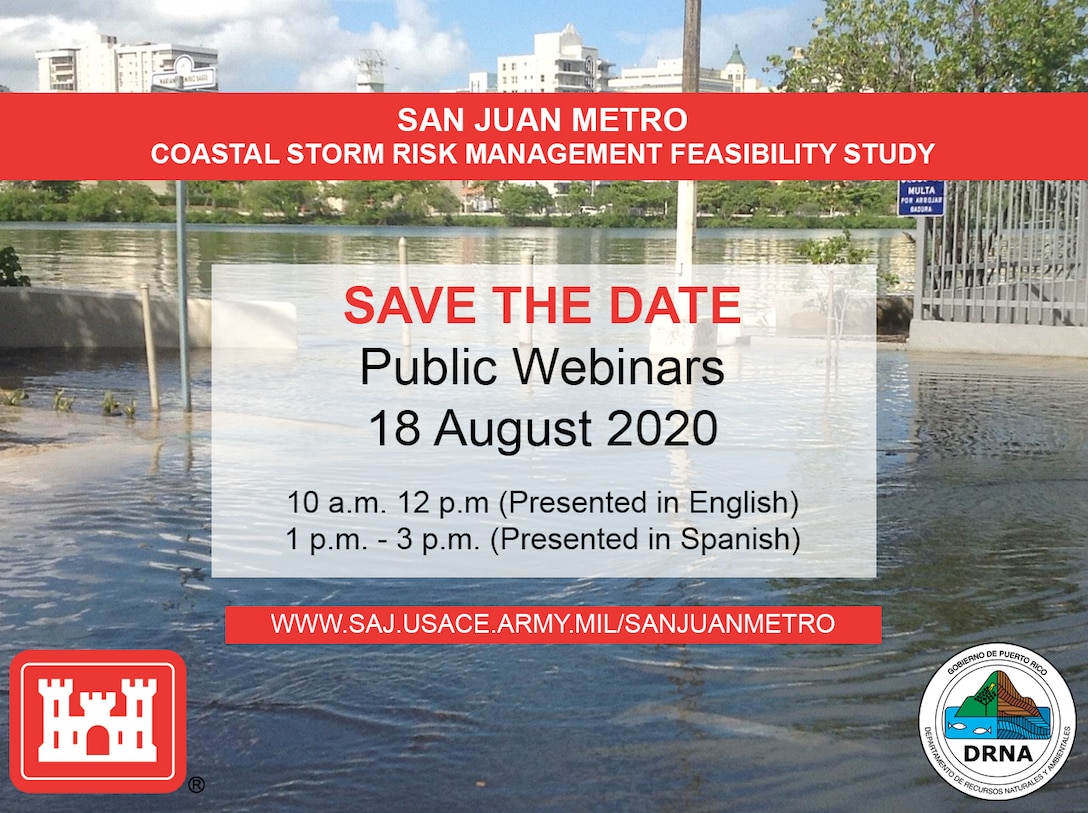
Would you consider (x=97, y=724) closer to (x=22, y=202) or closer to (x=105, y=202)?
(x=105, y=202)

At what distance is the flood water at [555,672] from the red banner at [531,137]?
1964 mm

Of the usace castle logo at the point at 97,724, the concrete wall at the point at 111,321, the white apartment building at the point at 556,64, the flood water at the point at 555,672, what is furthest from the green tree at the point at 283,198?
the white apartment building at the point at 556,64

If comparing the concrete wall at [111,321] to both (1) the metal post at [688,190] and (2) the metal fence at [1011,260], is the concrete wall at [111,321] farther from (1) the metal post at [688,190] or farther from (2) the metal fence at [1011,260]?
(2) the metal fence at [1011,260]

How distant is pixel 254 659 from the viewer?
5633 mm

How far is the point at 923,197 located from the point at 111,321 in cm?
1121

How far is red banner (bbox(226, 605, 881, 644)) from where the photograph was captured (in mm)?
5953

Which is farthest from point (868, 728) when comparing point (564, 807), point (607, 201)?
point (607, 201)

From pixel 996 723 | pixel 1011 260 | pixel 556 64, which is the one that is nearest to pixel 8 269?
pixel 1011 260

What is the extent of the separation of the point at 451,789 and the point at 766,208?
24198 mm

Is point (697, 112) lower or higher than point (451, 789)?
higher

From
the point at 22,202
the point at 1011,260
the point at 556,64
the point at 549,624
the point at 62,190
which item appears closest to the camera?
the point at 549,624

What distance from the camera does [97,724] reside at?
438 centimetres

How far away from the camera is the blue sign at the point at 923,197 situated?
19719mm

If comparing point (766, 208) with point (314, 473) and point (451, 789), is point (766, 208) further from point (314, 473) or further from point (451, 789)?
point (451, 789)
